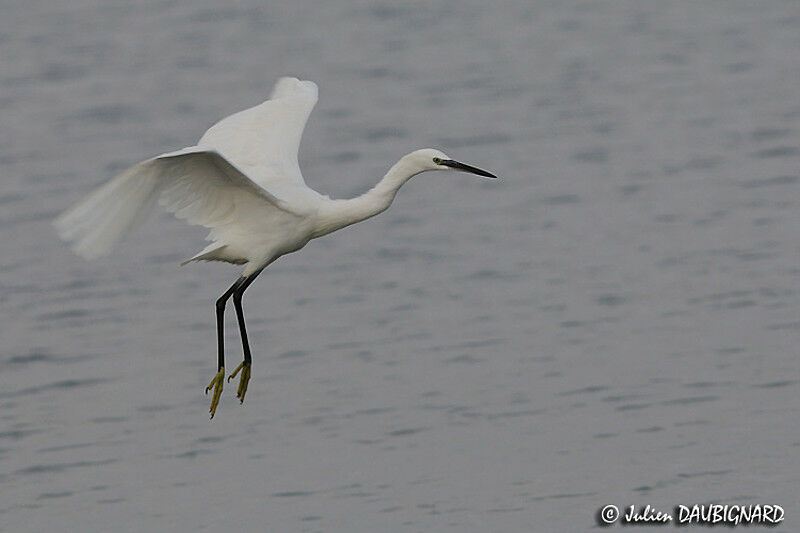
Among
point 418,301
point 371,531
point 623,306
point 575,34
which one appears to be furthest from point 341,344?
point 575,34

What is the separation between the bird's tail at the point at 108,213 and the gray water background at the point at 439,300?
3.12m

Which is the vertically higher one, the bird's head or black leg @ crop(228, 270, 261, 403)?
the bird's head

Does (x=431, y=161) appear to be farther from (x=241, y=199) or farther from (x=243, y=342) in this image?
(x=243, y=342)

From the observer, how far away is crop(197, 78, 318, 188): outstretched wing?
13.8 metres

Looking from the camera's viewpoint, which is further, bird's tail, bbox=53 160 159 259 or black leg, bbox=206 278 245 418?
black leg, bbox=206 278 245 418

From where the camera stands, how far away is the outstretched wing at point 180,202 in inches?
463

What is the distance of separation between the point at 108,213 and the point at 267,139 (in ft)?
8.60

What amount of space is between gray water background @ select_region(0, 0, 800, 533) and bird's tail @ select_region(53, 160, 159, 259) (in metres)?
3.12

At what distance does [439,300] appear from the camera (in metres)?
18.7

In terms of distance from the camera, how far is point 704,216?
20.7m

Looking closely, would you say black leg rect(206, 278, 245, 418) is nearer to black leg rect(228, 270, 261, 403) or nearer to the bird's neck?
black leg rect(228, 270, 261, 403)

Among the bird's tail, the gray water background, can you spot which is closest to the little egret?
the bird's tail

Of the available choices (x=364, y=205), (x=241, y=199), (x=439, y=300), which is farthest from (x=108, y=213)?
(x=439, y=300)

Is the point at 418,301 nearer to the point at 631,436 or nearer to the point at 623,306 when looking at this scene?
the point at 623,306
